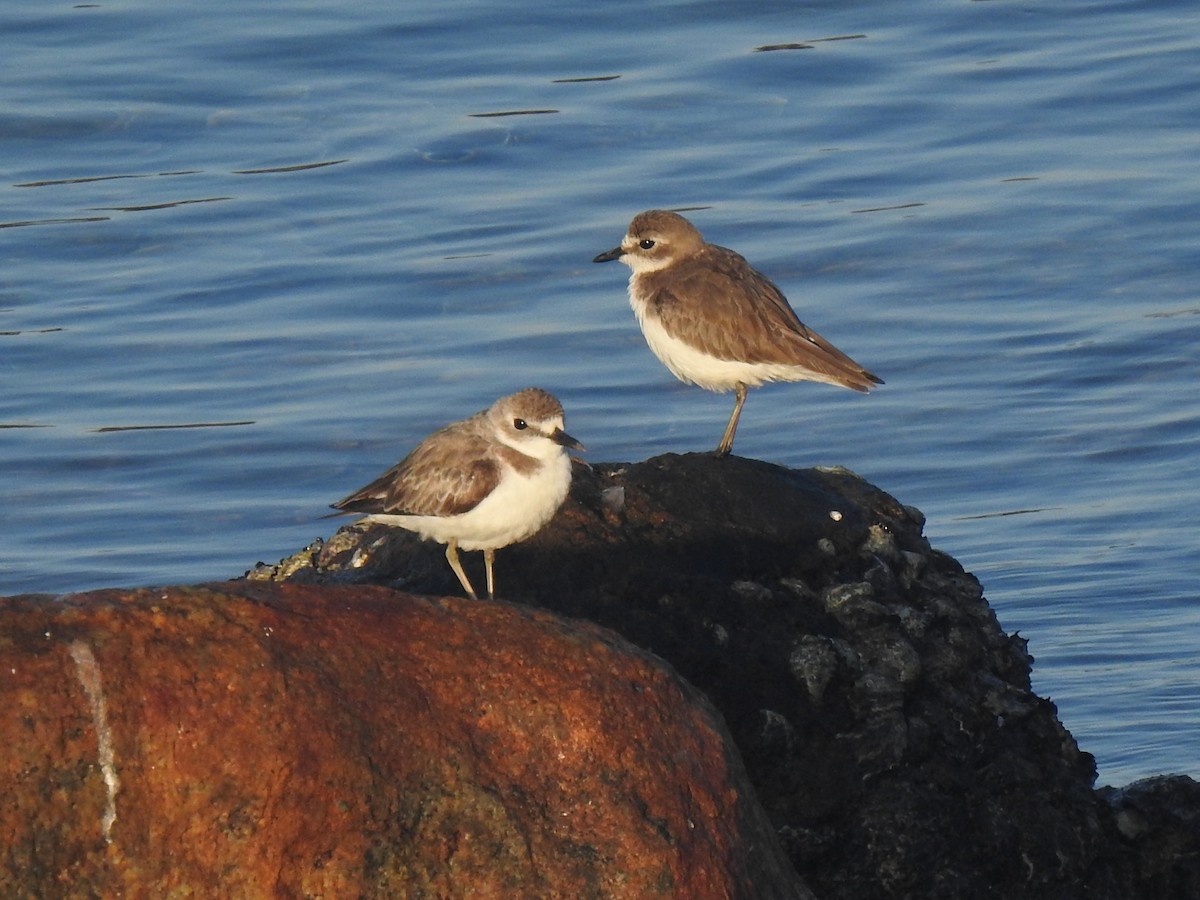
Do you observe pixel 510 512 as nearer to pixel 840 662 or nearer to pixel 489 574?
pixel 489 574

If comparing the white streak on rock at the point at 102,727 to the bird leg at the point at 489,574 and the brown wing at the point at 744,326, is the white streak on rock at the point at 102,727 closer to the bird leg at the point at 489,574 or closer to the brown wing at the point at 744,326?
the bird leg at the point at 489,574

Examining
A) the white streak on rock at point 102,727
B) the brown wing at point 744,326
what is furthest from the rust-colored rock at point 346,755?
the brown wing at point 744,326

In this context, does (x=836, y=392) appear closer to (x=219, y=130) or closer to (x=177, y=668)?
(x=219, y=130)

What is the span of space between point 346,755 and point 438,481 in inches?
110

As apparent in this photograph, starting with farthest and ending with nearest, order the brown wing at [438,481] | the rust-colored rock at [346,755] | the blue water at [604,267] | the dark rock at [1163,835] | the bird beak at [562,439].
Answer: the blue water at [604,267]
the bird beak at [562,439]
the brown wing at [438,481]
the dark rock at [1163,835]
the rust-colored rock at [346,755]

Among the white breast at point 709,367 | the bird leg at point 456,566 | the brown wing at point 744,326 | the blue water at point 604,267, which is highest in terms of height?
the brown wing at point 744,326

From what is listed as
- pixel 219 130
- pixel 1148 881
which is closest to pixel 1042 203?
pixel 219 130

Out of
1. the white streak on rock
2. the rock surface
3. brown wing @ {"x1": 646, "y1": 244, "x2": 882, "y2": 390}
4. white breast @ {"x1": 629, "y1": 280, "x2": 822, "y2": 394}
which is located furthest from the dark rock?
the white streak on rock

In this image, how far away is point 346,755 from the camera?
211 inches

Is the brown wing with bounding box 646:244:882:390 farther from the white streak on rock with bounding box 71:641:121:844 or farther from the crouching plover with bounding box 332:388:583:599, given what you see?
the white streak on rock with bounding box 71:641:121:844

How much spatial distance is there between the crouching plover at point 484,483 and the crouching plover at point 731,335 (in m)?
1.80

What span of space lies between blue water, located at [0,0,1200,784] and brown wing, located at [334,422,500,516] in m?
4.00

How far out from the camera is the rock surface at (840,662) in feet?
23.2

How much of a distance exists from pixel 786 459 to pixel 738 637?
23.1 feet
